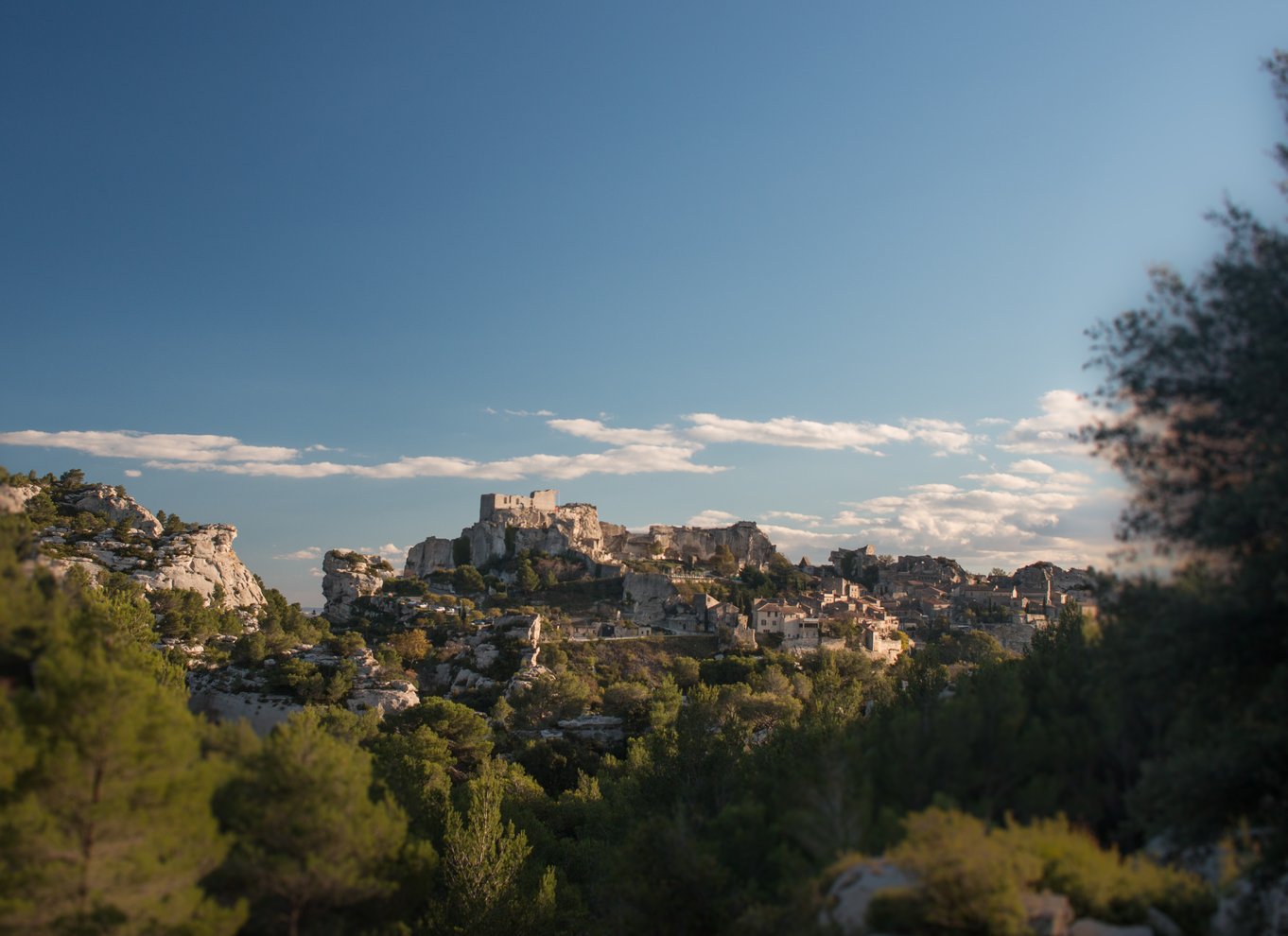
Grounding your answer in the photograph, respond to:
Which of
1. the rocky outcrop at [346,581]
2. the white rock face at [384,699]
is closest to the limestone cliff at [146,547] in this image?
the rocky outcrop at [346,581]

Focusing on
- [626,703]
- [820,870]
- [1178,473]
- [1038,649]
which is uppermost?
[1178,473]

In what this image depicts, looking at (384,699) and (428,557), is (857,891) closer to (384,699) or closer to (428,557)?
(384,699)

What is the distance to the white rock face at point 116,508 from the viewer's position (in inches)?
2958

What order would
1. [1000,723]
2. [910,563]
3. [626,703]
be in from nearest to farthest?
[1000,723]
[626,703]
[910,563]

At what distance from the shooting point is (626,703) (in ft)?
185

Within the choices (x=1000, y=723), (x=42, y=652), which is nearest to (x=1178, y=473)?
(x=1000, y=723)

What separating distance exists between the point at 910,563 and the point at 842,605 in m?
36.9

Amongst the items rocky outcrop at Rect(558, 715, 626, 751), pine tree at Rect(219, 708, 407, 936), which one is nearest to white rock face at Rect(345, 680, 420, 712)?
rocky outcrop at Rect(558, 715, 626, 751)

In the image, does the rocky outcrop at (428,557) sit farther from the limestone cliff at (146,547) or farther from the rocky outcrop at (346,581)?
the limestone cliff at (146,547)

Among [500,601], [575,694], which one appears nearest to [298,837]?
[575,694]

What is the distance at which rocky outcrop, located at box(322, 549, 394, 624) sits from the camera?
289 ft

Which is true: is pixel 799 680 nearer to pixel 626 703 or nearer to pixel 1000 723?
pixel 626 703

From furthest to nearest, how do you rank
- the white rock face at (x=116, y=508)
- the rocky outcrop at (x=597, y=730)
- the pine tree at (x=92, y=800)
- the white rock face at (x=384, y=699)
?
the white rock face at (x=116, y=508) < the rocky outcrop at (x=597, y=730) < the white rock face at (x=384, y=699) < the pine tree at (x=92, y=800)

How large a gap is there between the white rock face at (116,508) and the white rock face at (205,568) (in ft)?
8.97
